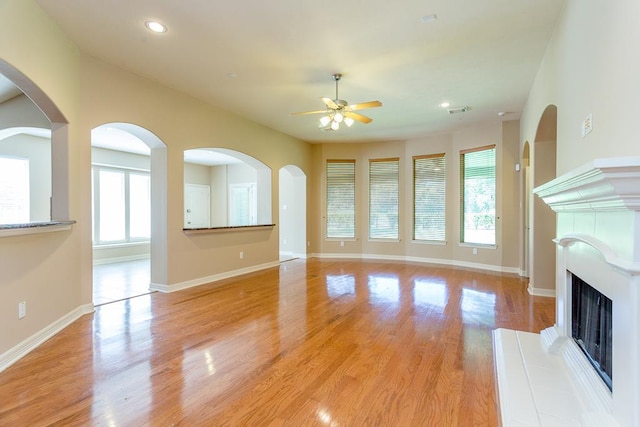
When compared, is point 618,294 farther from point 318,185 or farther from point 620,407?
point 318,185

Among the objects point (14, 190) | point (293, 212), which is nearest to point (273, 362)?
point (293, 212)

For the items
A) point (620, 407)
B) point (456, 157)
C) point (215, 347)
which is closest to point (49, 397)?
point (215, 347)

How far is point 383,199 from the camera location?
8.09 meters

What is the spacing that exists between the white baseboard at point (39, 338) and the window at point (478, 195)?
6612mm

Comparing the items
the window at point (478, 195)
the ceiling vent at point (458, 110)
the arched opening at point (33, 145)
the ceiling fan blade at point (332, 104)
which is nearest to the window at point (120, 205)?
the arched opening at point (33, 145)

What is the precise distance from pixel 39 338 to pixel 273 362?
6.91 feet

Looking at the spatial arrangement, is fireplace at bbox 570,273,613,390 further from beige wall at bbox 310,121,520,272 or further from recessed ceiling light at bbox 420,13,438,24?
beige wall at bbox 310,121,520,272

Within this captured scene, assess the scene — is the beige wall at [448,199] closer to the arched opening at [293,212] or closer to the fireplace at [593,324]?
the arched opening at [293,212]

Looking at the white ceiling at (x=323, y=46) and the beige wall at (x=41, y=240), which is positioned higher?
the white ceiling at (x=323, y=46)

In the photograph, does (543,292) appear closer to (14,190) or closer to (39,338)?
(39,338)

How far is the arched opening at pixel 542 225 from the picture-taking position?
172 inches

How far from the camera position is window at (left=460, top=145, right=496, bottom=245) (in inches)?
258

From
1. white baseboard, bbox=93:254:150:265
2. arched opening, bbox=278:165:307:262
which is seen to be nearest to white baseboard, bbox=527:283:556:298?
arched opening, bbox=278:165:307:262

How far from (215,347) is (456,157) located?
619 cm
